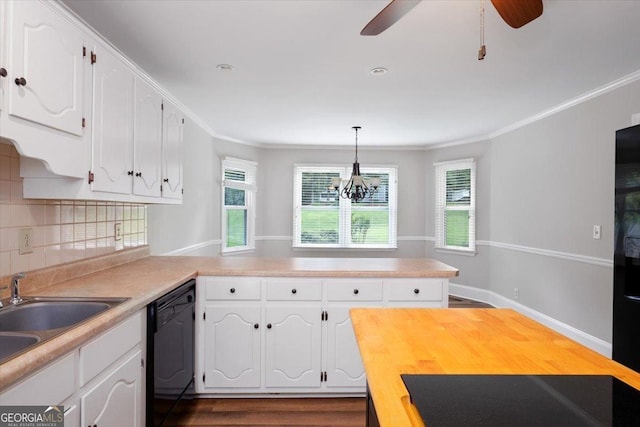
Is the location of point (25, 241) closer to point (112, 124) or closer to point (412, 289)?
point (112, 124)

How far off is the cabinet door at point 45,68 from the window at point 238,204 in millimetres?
3543

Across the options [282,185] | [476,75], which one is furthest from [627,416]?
[282,185]

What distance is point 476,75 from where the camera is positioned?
9.36 ft

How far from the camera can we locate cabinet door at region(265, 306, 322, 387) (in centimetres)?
246

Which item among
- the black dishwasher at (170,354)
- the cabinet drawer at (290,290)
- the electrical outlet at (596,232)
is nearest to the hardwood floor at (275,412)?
the black dishwasher at (170,354)

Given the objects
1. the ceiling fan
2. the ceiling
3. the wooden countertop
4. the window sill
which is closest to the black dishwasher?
the wooden countertop

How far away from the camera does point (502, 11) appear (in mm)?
1423

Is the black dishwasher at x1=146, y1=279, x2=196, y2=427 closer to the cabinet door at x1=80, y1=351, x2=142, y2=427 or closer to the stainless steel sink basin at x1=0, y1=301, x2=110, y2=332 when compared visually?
the cabinet door at x1=80, y1=351, x2=142, y2=427

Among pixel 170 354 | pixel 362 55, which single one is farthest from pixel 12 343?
pixel 362 55

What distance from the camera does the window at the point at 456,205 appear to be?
5441 mm

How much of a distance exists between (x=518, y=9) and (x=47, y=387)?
2123mm

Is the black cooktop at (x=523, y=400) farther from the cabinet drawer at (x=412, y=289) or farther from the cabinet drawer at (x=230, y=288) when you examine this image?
the cabinet drawer at (x=230, y=288)

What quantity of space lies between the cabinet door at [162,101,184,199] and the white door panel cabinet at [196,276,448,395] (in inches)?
32.6

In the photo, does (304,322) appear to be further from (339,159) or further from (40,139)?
(339,159)
